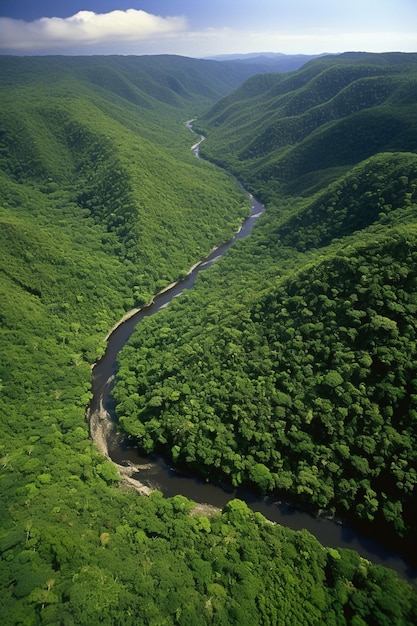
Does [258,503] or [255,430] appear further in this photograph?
[255,430]

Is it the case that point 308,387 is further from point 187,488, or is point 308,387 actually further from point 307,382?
point 187,488

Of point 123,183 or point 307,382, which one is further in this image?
point 123,183

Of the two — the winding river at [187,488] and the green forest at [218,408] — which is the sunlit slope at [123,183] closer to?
the green forest at [218,408]

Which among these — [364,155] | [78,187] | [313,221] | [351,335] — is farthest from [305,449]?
[78,187]

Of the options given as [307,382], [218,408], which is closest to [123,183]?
[218,408]

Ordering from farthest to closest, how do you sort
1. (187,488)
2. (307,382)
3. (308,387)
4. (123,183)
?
(123,183) < (307,382) < (308,387) < (187,488)

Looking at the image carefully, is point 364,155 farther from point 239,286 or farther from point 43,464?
point 43,464
